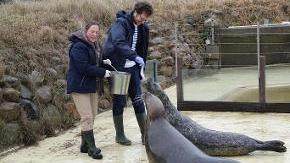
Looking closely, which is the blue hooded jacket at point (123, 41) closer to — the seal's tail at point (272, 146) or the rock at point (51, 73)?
the seal's tail at point (272, 146)

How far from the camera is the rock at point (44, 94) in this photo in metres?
9.36

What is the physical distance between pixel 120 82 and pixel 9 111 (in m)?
1.99

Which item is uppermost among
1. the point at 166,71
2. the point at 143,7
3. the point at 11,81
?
the point at 143,7

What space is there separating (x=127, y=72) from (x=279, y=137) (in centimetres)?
225

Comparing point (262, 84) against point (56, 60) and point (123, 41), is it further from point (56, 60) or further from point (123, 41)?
point (56, 60)

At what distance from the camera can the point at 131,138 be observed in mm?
8406

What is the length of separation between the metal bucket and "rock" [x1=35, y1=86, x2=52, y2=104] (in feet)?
7.25

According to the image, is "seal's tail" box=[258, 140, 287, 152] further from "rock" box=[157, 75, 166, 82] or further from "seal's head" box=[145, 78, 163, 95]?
"rock" box=[157, 75, 166, 82]

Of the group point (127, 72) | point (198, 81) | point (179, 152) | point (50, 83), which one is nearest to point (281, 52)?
point (198, 81)

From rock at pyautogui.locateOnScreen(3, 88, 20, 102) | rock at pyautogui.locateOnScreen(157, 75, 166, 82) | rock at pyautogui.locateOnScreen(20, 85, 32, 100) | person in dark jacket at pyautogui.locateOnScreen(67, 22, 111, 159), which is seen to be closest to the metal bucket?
person in dark jacket at pyautogui.locateOnScreen(67, 22, 111, 159)

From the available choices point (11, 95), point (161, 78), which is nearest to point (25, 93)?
point (11, 95)

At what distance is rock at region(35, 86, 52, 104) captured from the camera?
9359 millimetres

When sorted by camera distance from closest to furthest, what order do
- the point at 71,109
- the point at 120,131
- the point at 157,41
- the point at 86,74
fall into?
the point at 86,74 → the point at 120,131 → the point at 71,109 → the point at 157,41

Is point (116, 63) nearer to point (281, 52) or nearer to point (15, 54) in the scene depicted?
point (15, 54)
